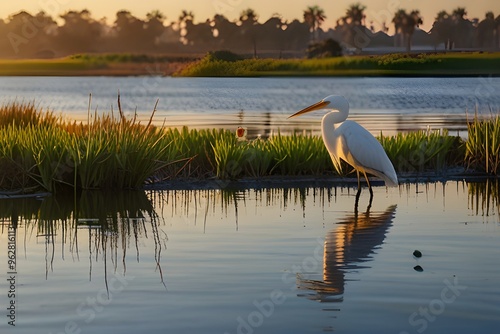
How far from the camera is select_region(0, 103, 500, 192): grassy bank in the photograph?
15039mm

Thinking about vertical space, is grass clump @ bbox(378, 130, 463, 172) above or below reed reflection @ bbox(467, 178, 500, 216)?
above

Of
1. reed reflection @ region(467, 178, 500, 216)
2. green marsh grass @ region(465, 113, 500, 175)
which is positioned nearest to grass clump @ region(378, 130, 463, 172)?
green marsh grass @ region(465, 113, 500, 175)

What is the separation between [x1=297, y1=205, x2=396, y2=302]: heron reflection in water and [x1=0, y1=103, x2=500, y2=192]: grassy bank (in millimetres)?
3326

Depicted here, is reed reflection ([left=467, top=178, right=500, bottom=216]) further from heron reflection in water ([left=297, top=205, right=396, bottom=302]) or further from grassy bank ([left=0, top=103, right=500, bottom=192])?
heron reflection in water ([left=297, top=205, right=396, bottom=302])

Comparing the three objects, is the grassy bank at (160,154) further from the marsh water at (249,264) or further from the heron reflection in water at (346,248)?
the heron reflection in water at (346,248)

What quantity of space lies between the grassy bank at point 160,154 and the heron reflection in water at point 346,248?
3.33 metres

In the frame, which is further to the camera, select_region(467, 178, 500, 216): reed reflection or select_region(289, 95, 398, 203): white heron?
select_region(289, 95, 398, 203): white heron

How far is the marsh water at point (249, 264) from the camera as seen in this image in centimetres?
765

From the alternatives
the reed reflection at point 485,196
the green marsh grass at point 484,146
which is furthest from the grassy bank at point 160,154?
the reed reflection at point 485,196

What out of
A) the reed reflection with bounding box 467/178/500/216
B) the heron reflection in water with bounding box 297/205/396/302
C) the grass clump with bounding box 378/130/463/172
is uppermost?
the grass clump with bounding box 378/130/463/172

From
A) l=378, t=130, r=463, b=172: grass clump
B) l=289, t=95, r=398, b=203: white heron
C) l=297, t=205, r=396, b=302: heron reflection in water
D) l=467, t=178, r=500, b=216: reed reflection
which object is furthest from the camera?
l=378, t=130, r=463, b=172: grass clump

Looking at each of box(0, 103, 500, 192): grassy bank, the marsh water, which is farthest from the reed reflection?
box(0, 103, 500, 192): grassy bank

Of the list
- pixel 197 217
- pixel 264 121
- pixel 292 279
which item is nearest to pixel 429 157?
pixel 197 217

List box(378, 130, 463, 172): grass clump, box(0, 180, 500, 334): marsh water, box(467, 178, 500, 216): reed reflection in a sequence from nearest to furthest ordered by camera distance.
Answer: box(0, 180, 500, 334): marsh water
box(467, 178, 500, 216): reed reflection
box(378, 130, 463, 172): grass clump
